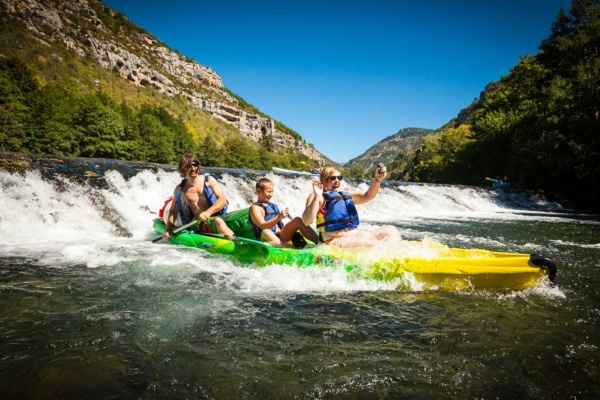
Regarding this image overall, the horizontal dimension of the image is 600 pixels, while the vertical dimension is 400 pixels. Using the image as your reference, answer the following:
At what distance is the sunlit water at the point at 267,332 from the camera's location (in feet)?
7.00

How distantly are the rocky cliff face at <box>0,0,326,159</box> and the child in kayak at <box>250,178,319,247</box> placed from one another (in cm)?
8460

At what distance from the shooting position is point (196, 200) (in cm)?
590

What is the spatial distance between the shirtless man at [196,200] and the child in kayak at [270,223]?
86 cm

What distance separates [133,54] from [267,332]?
114 m

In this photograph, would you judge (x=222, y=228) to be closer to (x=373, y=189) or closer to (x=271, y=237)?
Answer: (x=271, y=237)

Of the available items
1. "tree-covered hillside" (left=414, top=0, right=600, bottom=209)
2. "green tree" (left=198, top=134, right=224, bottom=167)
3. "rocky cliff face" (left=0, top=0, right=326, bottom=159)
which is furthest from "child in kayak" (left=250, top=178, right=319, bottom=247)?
"rocky cliff face" (left=0, top=0, right=326, bottom=159)

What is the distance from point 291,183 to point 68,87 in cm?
5624

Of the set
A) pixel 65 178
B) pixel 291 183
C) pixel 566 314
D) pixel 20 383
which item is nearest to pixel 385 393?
pixel 20 383

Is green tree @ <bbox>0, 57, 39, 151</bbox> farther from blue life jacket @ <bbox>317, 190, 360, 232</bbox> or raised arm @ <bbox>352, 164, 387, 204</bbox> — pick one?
raised arm @ <bbox>352, 164, 387, 204</bbox>

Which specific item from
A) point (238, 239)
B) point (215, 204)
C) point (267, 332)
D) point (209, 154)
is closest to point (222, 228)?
point (215, 204)

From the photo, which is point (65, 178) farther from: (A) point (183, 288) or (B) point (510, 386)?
(B) point (510, 386)

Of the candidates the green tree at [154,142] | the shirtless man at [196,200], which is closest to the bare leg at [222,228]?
the shirtless man at [196,200]

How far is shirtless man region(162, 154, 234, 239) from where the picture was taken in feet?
18.3

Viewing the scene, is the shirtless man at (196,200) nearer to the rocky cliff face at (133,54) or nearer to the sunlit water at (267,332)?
the sunlit water at (267,332)
